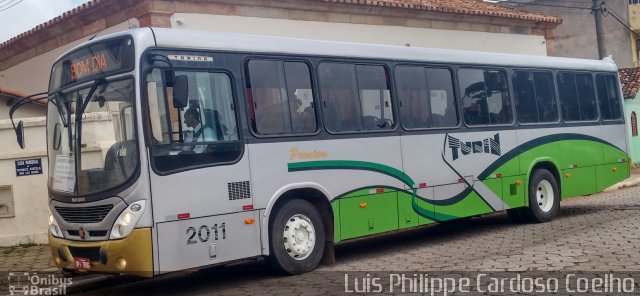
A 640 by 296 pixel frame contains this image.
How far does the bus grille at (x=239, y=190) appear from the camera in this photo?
873cm

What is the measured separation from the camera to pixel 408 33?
20.2 m

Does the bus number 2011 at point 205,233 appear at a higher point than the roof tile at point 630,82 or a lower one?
lower

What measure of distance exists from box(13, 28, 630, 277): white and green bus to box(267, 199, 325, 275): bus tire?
20 millimetres

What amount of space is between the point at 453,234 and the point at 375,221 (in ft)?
10.7

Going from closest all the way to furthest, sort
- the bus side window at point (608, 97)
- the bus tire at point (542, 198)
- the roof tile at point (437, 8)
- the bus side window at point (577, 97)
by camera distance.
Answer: the bus tire at point (542, 198)
the bus side window at point (577, 97)
the bus side window at point (608, 97)
the roof tile at point (437, 8)

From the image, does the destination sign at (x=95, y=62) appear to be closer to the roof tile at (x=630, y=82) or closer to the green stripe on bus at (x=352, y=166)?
the green stripe on bus at (x=352, y=166)

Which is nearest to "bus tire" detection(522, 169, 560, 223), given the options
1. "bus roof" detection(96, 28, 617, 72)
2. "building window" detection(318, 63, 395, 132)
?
"bus roof" detection(96, 28, 617, 72)

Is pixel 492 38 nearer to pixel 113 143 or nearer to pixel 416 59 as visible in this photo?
pixel 416 59

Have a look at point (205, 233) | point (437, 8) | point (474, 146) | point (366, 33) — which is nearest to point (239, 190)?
point (205, 233)

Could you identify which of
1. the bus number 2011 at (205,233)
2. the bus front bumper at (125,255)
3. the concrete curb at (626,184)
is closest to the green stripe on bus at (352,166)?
the bus number 2011 at (205,233)

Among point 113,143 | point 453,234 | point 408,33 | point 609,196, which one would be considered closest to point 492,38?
point 408,33

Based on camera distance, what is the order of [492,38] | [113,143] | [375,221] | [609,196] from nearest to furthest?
[113,143]
[375,221]
[609,196]
[492,38]

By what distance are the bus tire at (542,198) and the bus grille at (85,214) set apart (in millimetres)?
8187

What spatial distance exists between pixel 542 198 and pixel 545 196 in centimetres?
9
